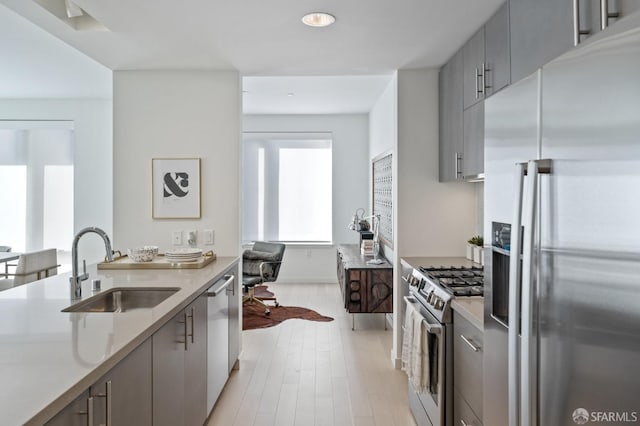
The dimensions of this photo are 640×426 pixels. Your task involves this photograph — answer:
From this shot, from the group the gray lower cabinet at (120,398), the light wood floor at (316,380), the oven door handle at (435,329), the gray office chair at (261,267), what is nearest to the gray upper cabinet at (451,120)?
the oven door handle at (435,329)

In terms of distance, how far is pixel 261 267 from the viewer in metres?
5.09

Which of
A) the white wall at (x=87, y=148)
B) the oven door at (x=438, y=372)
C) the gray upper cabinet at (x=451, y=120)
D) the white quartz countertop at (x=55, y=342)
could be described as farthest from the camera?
the white wall at (x=87, y=148)

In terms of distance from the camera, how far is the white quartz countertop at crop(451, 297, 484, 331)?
178cm

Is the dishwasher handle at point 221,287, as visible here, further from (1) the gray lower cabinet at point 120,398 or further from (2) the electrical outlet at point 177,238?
(1) the gray lower cabinet at point 120,398

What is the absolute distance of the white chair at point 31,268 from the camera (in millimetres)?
4148

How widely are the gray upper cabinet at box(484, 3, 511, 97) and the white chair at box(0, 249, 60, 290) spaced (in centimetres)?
432

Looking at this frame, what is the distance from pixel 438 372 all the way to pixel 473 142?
1.45 metres

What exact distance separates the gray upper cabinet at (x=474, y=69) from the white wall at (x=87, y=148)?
4.70 meters

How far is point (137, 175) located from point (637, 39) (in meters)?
3.46

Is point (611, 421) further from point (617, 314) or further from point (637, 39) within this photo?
point (637, 39)

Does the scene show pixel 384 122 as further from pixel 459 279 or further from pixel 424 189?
pixel 459 279

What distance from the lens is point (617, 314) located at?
2.75 feet

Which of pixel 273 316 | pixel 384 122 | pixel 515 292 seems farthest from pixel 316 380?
pixel 384 122

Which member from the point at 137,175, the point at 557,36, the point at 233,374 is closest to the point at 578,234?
the point at 557,36
